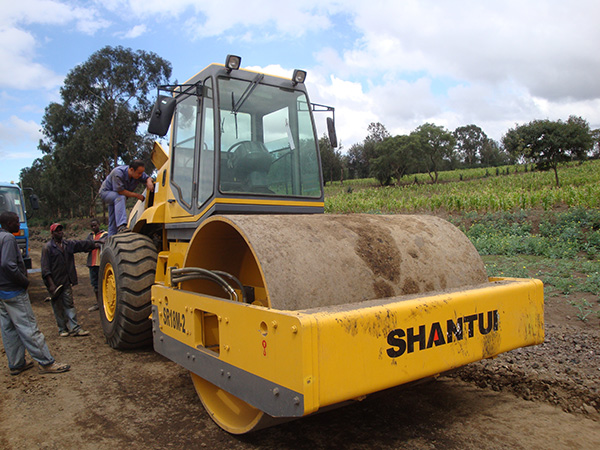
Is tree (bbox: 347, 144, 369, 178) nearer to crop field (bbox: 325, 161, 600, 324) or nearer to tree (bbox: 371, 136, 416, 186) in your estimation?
tree (bbox: 371, 136, 416, 186)

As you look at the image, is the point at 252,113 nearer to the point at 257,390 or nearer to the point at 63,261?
the point at 257,390

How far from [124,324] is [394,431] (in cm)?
319

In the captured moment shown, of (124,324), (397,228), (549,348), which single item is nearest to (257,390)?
(397,228)

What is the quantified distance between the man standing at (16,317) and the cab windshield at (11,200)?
7.86 metres

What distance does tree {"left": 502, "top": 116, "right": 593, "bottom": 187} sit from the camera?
26391mm

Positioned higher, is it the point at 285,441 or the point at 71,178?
the point at 71,178

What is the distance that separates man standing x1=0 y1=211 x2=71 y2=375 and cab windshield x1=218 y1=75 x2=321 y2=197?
266 centimetres

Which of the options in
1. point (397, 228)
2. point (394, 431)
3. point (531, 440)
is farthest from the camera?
point (397, 228)

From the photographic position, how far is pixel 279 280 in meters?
2.71

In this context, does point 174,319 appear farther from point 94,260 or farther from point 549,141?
point 549,141

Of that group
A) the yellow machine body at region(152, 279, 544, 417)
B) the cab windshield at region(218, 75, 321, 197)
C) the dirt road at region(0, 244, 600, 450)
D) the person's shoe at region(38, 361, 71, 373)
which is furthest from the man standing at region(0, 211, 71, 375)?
the cab windshield at region(218, 75, 321, 197)

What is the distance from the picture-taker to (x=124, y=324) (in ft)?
16.6

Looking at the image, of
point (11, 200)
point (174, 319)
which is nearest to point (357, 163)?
point (11, 200)

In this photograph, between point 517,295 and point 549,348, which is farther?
point 549,348
